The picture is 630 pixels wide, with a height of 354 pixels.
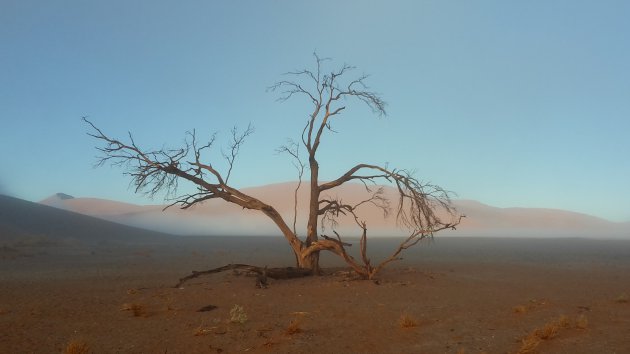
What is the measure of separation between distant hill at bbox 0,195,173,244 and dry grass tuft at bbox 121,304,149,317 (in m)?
34.4

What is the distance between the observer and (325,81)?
15.8 metres

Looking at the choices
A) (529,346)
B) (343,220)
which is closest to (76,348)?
(529,346)

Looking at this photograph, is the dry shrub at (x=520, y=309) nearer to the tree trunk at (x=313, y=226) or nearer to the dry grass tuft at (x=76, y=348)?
the tree trunk at (x=313, y=226)

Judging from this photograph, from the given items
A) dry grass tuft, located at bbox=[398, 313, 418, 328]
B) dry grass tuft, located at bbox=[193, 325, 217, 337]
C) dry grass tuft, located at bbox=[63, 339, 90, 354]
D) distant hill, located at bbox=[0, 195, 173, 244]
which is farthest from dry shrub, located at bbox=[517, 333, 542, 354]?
distant hill, located at bbox=[0, 195, 173, 244]

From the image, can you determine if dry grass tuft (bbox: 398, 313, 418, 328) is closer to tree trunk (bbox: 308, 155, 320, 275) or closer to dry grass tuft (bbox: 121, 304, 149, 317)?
dry grass tuft (bbox: 121, 304, 149, 317)

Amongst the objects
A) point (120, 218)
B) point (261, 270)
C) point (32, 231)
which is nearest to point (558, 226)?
point (120, 218)

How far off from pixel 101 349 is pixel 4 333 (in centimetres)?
203

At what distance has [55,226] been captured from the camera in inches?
1951

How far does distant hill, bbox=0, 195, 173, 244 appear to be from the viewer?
43838 millimetres

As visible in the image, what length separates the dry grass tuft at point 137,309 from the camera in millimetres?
9305

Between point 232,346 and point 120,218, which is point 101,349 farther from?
point 120,218

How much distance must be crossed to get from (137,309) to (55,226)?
46.4 m

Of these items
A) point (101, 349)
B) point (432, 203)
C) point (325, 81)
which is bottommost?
point (101, 349)

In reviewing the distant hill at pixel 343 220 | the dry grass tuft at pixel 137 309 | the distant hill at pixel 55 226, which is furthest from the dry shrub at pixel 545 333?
the distant hill at pixel 343 220
